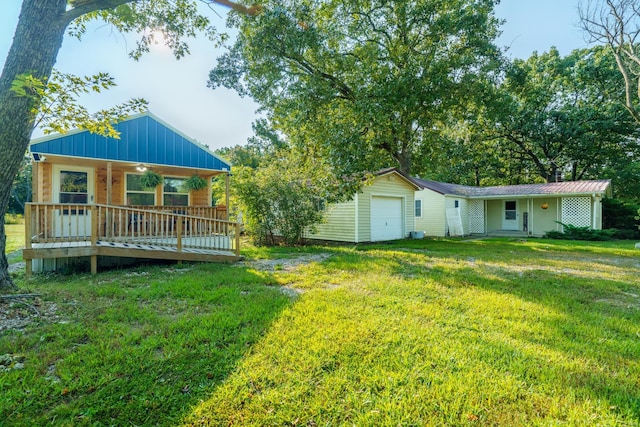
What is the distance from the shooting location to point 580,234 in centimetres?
1482

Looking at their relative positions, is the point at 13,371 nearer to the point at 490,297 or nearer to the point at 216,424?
the point at 216,424

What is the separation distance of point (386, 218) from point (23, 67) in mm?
11573

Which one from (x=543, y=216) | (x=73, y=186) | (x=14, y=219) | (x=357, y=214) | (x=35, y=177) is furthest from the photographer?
(x=14, y=219)

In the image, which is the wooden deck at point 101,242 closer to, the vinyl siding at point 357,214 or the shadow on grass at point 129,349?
the shadow on grass at point 129,349

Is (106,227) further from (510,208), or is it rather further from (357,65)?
(510,208)

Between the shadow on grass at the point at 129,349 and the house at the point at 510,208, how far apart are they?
13.2 meters

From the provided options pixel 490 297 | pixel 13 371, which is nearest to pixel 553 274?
pixel 490 297

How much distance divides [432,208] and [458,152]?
6.32 m

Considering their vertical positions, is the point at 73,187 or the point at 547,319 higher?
the point at 73,187

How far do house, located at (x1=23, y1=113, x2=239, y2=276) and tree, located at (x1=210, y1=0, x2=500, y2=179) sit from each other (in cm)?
376

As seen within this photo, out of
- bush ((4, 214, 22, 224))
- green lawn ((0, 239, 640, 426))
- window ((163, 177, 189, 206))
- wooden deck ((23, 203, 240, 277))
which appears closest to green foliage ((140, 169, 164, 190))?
window ((163, 177, 189, 206))

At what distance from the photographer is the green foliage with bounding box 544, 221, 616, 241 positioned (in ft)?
47.7

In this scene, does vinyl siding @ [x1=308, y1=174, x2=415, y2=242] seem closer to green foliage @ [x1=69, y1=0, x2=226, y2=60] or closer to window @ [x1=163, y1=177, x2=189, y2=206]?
window @ [x1=163, y1=177, x2=189, y2=206]

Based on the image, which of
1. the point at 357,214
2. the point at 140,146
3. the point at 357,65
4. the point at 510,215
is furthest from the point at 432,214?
the point at 140,146
